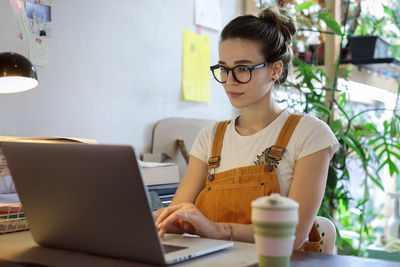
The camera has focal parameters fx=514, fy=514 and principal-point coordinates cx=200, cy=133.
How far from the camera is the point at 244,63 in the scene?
137 cm

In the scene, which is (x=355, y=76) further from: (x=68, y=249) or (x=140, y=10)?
(x=68, y=249)

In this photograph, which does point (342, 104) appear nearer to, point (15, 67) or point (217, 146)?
point (217, 146)

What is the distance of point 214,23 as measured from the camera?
7.85 feet

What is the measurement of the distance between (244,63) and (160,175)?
587 millimetres

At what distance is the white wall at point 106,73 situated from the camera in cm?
163

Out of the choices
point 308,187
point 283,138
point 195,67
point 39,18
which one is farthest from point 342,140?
point 39,18

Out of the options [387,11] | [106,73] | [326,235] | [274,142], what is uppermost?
[387,11]

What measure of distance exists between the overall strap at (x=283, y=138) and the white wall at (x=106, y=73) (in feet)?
2.47

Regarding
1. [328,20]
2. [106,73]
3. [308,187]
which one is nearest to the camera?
[308,187]

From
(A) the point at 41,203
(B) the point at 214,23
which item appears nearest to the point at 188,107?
(B) the point at 214,23

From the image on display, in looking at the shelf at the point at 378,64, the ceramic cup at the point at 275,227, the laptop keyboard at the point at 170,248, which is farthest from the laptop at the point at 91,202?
the shelf at the point at 378,64

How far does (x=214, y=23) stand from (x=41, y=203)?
163 cm

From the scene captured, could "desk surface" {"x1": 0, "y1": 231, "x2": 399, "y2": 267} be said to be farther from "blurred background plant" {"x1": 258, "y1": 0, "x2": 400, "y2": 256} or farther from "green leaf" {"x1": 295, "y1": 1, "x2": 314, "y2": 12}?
"green leaf" {"x1": 295, "y1": 1, "x2": 314, "y2": 12}

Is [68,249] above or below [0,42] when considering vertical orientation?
below
